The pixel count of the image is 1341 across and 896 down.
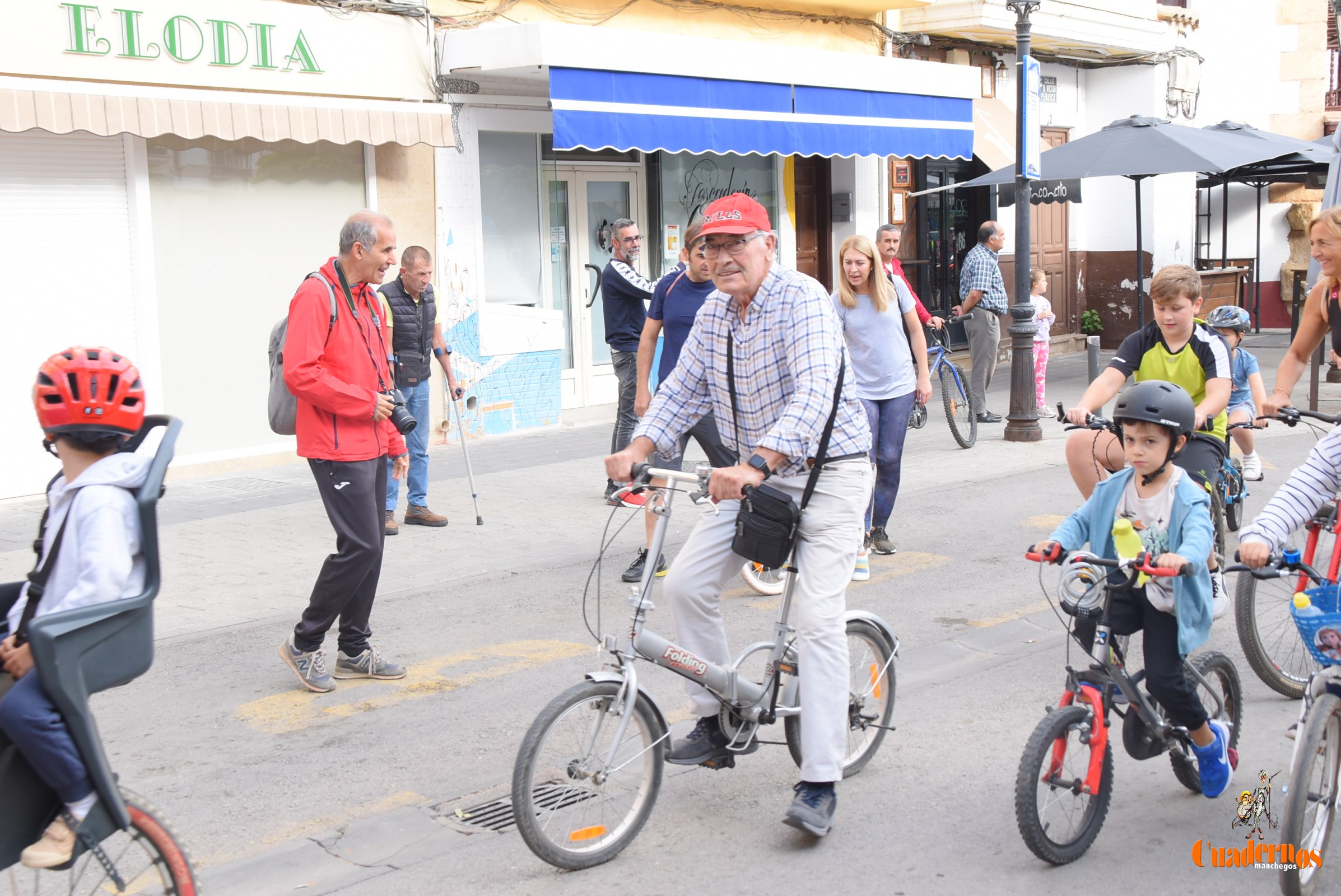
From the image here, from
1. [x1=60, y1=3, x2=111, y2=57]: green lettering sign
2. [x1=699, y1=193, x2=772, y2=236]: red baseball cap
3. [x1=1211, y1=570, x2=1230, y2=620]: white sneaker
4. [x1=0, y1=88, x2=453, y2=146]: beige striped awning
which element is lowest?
[x1=1211, y1=570, x2=1230, y2=620]: white sneaker

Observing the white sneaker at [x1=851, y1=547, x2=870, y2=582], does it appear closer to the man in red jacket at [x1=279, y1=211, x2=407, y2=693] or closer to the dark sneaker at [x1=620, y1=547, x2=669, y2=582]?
the dark sneaker at [x1=620, y1=547, x2=669, y2=582]

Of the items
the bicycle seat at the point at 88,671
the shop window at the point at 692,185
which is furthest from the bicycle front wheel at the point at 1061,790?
the shop window at the point at 692,185

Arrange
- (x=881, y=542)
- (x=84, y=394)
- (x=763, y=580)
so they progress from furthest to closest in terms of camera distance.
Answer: (x=881, y=542) → (x=763, y=580) → (x=84, y=394)

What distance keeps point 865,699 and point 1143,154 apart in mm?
11655

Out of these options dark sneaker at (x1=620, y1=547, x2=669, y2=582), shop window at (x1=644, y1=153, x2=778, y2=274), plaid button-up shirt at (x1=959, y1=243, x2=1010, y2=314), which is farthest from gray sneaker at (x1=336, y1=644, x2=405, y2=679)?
shop window at (x1=644, y1=153, x2=778, y2=274)

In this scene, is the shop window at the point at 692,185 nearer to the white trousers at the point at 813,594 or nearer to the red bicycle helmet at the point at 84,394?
the white trousers at the point at 813,594

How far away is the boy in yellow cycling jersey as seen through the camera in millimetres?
6039

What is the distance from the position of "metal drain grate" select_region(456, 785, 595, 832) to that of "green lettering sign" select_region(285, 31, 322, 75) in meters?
8.49

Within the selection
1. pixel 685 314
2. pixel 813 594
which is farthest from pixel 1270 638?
pixel 685 314

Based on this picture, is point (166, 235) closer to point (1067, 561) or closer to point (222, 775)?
point (222, 775)

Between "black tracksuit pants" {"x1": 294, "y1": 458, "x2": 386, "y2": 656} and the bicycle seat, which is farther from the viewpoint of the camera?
"black tracksuit pants" {"x1": 294, "y1": 458, "x2": 386, "y2": 656}

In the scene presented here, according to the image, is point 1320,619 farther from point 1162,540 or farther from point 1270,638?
point 1270,638

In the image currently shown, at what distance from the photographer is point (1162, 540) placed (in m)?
4.17

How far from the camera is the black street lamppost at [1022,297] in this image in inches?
493
